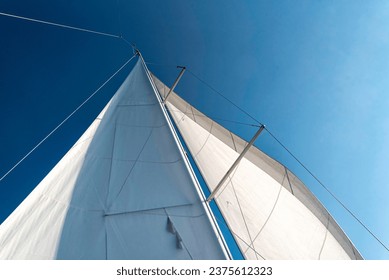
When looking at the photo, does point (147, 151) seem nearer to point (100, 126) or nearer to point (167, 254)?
point (100, 126)

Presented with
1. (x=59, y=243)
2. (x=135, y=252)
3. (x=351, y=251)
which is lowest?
(x=59, y=243)

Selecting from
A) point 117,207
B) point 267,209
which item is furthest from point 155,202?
point 267,209

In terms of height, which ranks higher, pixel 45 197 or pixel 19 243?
pixel 45 197

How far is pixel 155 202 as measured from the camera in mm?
3344

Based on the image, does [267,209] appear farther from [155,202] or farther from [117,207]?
[117,207]

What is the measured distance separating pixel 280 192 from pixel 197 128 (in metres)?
2.47

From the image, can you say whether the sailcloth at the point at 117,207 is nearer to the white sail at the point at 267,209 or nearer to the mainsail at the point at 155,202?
the mainsail at the point at 155,202

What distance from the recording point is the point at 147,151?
163 inches

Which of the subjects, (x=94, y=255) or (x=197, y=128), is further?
(x=197, y=128)

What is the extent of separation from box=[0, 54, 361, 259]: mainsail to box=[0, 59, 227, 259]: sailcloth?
1 cm

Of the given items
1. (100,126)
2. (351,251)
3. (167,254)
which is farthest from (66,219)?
(351,251)

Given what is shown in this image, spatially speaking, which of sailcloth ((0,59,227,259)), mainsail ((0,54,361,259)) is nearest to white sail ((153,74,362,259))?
mainsail ((0,54,361,259))

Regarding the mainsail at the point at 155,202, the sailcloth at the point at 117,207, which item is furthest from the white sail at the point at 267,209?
the sailcloth at the point at 117,207

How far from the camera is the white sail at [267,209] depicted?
3.97 meters
